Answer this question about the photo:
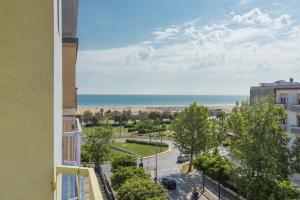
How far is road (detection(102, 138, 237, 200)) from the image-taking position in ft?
75.9

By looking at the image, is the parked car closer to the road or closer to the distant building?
the road

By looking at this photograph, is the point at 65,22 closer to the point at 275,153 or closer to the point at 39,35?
the point at 39,35

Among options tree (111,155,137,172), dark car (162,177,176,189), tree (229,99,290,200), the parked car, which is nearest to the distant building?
tree (229,99,290,200)

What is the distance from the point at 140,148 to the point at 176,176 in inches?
482

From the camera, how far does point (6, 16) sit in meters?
2.12

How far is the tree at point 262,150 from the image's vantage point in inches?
635

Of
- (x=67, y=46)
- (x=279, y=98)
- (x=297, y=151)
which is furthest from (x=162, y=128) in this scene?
(x=67, y=46)

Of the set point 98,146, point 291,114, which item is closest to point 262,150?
point 291,114

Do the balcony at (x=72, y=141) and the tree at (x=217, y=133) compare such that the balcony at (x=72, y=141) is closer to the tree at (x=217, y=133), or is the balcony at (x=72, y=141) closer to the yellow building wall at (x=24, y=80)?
the yellow building wall at (x=24, y=80)

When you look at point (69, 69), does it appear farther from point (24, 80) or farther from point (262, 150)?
point (262, 150)

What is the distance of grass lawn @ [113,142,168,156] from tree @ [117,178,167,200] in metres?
21.2

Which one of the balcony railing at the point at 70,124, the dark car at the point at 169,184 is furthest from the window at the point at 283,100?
the balcony railing at the point at 70,124

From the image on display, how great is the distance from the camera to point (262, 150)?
1666 cm

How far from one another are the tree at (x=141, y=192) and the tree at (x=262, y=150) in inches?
177
